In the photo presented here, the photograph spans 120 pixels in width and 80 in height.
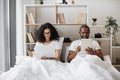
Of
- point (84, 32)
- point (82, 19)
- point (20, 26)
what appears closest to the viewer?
point (84, 32)

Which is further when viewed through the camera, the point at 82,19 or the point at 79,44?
the point at 82,19

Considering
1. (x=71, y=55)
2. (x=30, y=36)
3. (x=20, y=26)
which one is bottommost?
(x=71, y=55)

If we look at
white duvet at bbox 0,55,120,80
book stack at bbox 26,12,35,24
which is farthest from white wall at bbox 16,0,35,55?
white duvet at bbox 0,55,120,80

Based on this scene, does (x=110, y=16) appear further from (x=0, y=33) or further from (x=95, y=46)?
(x=0, y=33)

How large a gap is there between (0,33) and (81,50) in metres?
1.59

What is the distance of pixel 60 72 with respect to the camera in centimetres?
289

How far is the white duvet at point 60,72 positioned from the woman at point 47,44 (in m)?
0.55

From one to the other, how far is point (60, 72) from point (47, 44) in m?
1.00

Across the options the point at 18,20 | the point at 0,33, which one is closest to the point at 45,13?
the point at 18,20

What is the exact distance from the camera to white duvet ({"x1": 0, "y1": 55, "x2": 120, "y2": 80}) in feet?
8.48

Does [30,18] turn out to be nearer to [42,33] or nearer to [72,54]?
[42,33]

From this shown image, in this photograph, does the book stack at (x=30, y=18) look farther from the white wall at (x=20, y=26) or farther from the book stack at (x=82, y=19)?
the book stack at (x=82, y=19)

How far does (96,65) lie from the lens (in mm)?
2824

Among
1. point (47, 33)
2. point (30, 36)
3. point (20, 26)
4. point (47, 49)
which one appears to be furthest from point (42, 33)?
point (20, 26)
